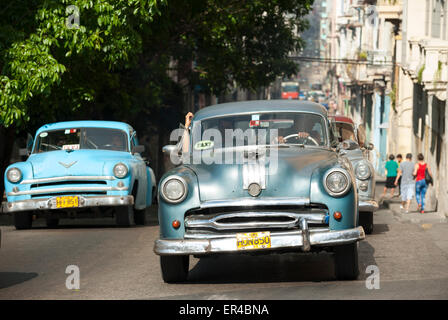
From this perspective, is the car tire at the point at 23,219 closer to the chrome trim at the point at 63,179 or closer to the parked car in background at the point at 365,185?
the chrome trim at the point at 63,179

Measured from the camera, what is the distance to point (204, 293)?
344 inches

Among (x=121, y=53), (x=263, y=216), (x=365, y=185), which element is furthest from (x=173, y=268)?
(x=121, y=53)

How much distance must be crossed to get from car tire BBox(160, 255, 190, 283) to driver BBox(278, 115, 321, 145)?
2078 millimetres

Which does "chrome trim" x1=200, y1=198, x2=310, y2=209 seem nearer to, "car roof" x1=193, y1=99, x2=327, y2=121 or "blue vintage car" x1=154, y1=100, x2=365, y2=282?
"blue vintage car" x1=154, y1=100, x2=365, y2=282

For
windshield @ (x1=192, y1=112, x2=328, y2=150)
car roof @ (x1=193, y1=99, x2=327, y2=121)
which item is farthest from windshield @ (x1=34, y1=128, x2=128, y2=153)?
windshield @ (x1=192, y1=112, x2=328, y2=150)

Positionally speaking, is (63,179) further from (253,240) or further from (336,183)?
(336,183)

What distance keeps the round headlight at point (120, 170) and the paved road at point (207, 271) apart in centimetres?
104

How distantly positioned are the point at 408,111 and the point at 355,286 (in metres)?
35.2

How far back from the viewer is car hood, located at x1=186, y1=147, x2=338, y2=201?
9016 millimetres

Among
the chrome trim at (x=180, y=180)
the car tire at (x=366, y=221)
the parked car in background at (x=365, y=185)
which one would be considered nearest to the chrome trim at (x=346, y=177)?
the chrome trim at (x=180, y=180)

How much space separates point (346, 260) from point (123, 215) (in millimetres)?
7616

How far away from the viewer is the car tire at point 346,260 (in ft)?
29.8

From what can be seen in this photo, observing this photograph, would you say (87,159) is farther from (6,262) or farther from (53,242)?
(6,262)
